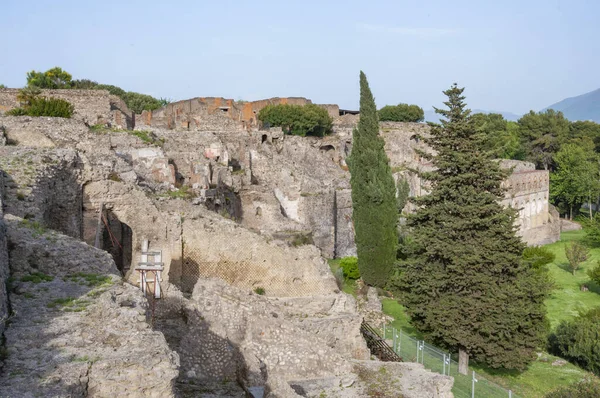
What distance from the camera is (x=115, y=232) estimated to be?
17.8 metres

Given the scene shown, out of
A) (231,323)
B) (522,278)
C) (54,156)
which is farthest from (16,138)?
(522,278)

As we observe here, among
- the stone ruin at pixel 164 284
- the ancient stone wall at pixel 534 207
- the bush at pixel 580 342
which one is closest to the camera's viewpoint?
the stone ruin at pixel 164 284

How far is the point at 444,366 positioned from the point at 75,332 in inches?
427

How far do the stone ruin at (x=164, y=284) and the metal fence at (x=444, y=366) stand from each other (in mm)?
2607

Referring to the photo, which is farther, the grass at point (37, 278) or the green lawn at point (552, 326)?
the green lawn at point (552, 326)

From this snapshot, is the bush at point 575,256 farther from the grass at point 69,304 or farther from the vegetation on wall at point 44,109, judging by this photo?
the grass at point 69,304

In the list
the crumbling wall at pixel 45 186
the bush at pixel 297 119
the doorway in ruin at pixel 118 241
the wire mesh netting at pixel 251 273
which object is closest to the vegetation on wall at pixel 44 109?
the doorway in ruin at pixel 118 241

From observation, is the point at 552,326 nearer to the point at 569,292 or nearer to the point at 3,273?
the point at 569,292

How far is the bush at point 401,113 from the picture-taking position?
2291 inches

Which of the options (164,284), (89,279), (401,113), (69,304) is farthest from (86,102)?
(401,113)

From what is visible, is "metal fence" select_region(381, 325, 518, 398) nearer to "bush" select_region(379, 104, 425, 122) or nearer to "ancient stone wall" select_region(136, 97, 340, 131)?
"ancient stone wall" select_region(136, 97, 340, 131)

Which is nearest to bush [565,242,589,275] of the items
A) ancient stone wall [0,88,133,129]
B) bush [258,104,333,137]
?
bush [258,104,333,137]

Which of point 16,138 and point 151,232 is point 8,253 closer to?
point 151,232

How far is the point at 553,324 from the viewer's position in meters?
25.4
